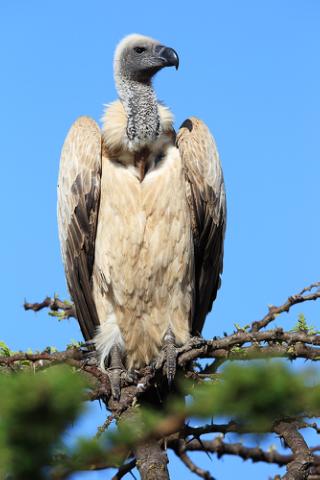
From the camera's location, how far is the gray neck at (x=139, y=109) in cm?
732

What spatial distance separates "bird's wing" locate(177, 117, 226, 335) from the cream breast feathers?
20 centimetres

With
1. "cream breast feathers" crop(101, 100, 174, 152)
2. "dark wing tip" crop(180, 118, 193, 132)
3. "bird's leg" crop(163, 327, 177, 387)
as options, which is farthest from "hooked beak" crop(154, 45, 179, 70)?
"bird's leg" crop(163, 327, 177, 387)

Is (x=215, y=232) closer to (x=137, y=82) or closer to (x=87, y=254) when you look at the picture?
(x=87, y=254)

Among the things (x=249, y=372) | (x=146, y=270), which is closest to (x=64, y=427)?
(x=249, y=372)

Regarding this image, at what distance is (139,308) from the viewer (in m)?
7.06

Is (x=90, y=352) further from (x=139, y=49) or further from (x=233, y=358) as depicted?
(x=139, y=49)

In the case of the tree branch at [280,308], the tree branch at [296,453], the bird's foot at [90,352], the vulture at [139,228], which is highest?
the vulture at [139,228]

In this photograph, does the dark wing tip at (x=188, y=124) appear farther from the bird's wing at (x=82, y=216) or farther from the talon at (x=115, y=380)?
the talon at (x=115, y=380)

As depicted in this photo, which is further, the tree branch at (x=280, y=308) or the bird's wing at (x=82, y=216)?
the bird's wing at (x=82, y=216)

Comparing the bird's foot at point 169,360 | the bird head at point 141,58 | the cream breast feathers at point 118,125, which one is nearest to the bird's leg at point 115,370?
the bird's foot at point 169,360

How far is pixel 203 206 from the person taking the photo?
732 centimetres

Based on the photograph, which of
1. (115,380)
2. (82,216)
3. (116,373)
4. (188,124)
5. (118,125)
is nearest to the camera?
(115,380)

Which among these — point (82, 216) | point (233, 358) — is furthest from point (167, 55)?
point (233, 358)

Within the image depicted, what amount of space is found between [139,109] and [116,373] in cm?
260
